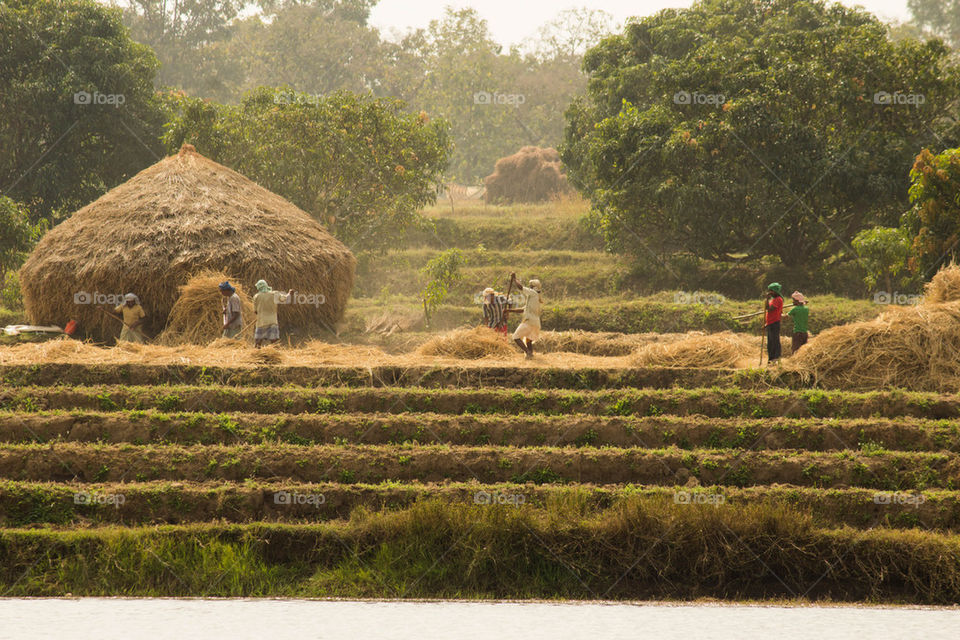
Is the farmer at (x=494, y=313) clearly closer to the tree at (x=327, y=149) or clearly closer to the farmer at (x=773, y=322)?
the farmer at (x=773, y=322)

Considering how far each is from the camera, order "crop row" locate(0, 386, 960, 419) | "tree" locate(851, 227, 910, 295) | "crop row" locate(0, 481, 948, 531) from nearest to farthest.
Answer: "crop row" locate(0, 481, 948, 531)
"crop row" locate(0, 386, 960, 419)
"tree" locate(851, 227, 910, 295)

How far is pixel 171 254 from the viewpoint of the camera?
588 inches

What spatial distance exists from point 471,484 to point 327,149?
14.6 metres

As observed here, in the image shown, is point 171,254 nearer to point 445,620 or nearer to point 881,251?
point 445,620

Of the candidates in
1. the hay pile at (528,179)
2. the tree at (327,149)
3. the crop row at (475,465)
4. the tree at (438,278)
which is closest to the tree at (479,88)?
the hay pile at (528,179)

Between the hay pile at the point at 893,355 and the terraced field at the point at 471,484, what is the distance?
1.45 ft

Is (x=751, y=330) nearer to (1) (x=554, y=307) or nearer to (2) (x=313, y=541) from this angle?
(1) (x=554, y=307)

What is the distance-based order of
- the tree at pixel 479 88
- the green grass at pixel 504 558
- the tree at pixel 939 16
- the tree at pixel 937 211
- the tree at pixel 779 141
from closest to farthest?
the green grass at pixel 504 558 → the tree at pixel 937 211 → the tree at pixel 779 141 → the tree at pixel 479 88 → the tree at pixel 939 16

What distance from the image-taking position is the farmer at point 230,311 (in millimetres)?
13047

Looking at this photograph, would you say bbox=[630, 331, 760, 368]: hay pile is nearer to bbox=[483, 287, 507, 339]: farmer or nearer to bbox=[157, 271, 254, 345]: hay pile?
bbox=[483, 287, 507, 339]: farmer

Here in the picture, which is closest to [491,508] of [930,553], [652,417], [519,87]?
[652,417]

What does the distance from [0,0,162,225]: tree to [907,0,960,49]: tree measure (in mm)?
43385

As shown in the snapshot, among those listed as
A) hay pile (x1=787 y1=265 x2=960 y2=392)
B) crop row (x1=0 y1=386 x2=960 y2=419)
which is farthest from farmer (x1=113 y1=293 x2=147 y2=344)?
hay pile (x1=787 y1=265 x2=960 y2=392)

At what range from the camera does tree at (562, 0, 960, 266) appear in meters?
19.3
